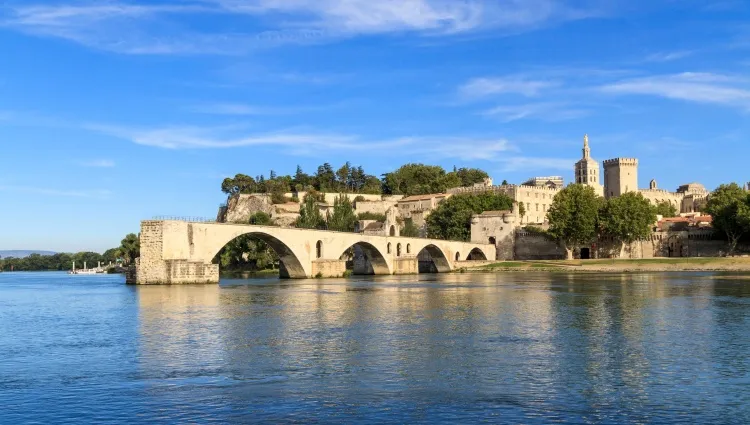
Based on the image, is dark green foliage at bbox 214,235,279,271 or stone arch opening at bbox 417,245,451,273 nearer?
stone arch opening at bbox 417,245,451,273

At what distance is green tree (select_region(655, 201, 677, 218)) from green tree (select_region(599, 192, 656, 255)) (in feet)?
104

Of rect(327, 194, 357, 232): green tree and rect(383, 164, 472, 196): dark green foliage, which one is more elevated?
rect(383, 164, 472, 196): dark green foliage

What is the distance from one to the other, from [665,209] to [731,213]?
1529 inches

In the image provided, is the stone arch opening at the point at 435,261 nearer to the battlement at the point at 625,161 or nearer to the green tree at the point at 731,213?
the green tree at the point at 731,213

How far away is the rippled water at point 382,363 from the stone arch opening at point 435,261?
51527mm

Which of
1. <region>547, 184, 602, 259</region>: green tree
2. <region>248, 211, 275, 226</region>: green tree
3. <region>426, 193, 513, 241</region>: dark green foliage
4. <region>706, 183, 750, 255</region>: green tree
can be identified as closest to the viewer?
<region>706, 183, 750, 255</region>: green tree

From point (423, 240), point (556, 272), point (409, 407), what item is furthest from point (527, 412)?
point (423, 240)

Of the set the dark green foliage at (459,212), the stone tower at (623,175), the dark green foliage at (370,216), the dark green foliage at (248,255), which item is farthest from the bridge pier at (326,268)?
the stone tower at (623,175)

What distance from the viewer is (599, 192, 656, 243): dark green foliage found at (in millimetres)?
83000

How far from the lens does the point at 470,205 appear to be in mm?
100188

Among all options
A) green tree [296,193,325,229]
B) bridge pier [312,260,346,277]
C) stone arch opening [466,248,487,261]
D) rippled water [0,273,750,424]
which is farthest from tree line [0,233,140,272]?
rippled water [0,273,750,424]

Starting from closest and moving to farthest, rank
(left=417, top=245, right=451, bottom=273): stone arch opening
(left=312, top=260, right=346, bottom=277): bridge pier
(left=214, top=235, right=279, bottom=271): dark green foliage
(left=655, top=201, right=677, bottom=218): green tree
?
(left=312, top=260, right=346, bottom=277): bridge pier → (left=417, top=245, right=451, bottom=273): stone arch opening → (left=214, top=235, right=279, bottom=271): dark green foliage → (left=655, top=201, right=677, bottom=218): green tree

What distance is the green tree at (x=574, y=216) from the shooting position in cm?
8331

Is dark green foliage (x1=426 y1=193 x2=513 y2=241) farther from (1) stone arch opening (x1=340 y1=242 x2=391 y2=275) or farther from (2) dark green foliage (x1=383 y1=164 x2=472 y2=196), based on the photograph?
(2) dark green foliage (x1=383 y1=164 x2=472 y2=196)
